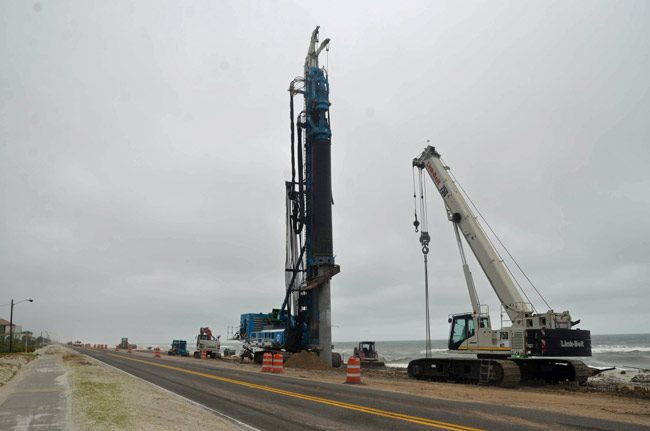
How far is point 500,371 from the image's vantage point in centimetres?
2098

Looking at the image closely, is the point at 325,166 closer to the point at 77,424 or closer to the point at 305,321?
the point at 305,321

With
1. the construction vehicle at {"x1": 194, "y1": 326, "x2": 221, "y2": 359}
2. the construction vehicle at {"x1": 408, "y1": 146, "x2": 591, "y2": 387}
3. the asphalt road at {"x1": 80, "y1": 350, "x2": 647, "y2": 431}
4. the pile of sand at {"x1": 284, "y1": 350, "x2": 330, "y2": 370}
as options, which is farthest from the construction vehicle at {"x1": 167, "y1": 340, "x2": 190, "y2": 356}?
the asphalt road at {"x1": 80, "y1": 350, "x2": 647, "y2": 431}

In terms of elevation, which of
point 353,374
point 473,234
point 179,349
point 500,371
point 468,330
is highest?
point 473,234

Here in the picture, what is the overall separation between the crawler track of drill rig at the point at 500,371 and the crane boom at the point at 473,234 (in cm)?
228

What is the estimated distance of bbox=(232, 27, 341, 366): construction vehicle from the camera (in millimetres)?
37062

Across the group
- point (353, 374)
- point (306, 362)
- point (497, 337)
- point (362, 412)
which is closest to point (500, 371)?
point (497, 337)

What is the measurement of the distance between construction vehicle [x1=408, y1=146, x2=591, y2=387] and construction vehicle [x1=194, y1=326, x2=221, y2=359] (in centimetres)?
3453

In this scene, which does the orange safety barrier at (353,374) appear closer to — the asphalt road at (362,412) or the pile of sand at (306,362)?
the asphalt road at (362,412)

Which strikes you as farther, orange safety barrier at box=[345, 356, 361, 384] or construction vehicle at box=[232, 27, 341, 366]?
construction vehicle at box=[232, 27, 341, 366]

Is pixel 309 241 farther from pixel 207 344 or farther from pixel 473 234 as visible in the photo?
pixel 207 344

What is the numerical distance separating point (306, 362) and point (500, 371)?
52.6 ft

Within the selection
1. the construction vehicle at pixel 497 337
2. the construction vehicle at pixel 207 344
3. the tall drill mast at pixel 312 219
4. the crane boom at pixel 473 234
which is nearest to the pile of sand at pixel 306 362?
the tall drill mast at pixel 312 219

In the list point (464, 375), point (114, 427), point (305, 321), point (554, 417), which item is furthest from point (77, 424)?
point (305, 321)

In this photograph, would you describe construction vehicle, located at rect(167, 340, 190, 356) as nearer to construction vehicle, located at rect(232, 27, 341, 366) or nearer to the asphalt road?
construction vehicle, located at rect(232, 27, 341, 366)
